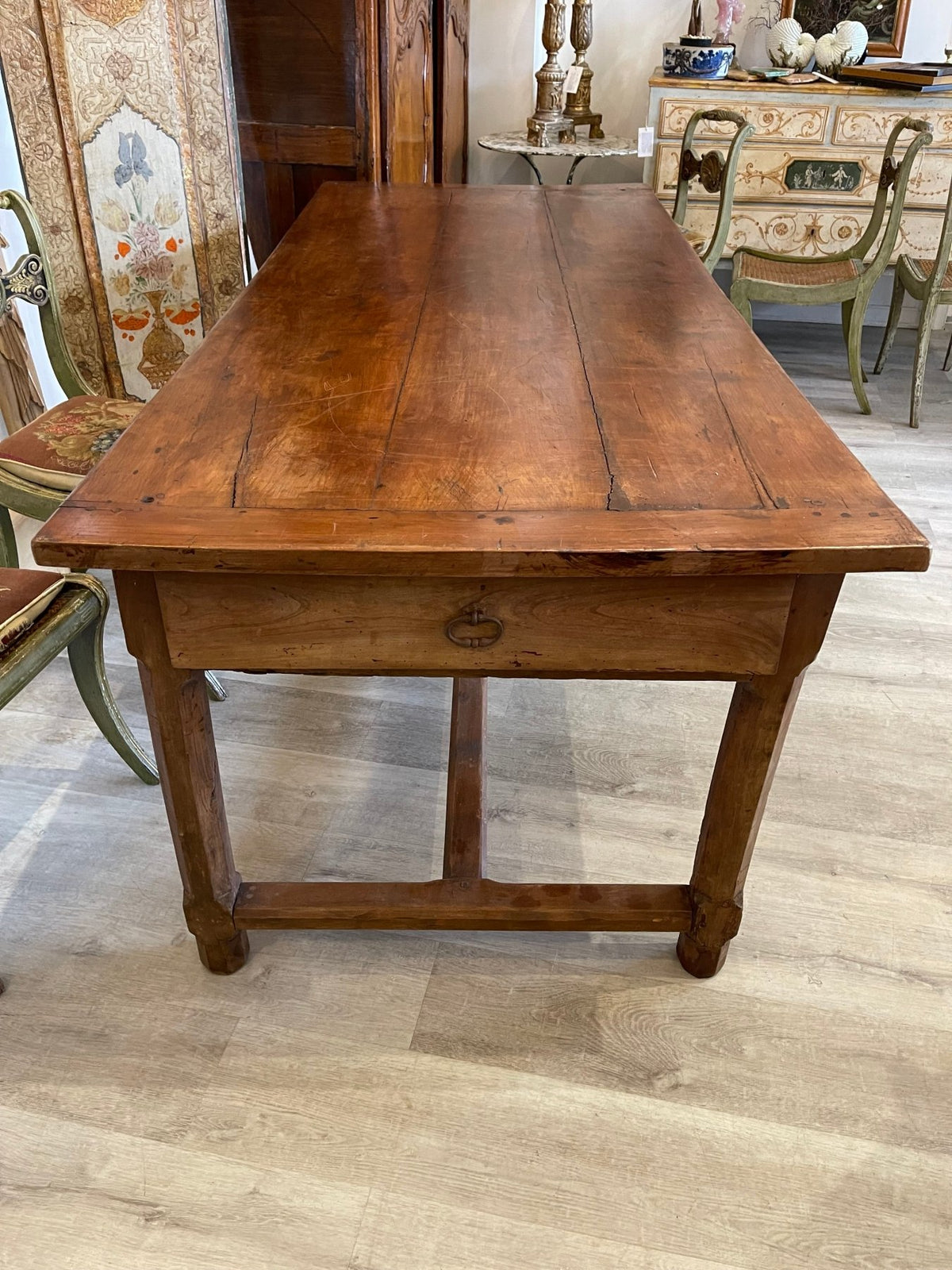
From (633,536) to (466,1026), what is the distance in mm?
768

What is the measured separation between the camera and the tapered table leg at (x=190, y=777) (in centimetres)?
105

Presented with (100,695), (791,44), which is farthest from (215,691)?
(791,44)

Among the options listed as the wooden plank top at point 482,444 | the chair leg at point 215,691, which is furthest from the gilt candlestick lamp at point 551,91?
the chair leg at point 215,691

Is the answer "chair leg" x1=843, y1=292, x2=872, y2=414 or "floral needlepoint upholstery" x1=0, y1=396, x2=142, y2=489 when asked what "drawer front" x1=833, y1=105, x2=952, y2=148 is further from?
"floral needlepoint upholstery" x1=0, y1=396, x2=142, y2=489

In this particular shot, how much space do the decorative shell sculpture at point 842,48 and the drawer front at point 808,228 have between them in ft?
1.63

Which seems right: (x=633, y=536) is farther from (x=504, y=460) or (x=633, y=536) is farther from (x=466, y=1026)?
(x=466, y=1026)

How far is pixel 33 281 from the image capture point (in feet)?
6.13

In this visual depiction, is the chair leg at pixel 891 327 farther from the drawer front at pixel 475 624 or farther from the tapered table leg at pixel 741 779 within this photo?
the drawer front at pixel 475 624

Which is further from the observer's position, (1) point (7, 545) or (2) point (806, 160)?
(2) point (806, 160)

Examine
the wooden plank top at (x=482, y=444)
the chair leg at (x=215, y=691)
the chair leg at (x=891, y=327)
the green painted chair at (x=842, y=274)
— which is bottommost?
the chair leg at (x=215, y=691)

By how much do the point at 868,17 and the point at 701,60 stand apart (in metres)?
0.79

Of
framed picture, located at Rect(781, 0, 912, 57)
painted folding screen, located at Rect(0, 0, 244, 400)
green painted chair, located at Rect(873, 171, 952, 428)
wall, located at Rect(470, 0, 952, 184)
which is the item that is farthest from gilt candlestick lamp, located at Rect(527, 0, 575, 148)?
painted folding screen, located at Rect(0, 0, 244, 400)

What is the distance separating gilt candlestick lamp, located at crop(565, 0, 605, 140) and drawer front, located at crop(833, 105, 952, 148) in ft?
2.94

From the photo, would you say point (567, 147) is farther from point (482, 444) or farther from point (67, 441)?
point (482, 444)
